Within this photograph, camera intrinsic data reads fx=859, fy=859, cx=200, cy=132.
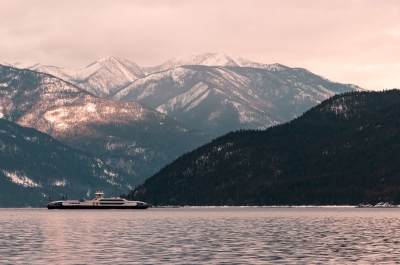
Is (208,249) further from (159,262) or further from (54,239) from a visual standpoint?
(54,239)

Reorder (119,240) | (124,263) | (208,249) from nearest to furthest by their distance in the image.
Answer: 1. (124,263)
2. (208,249)
3. (119,240)

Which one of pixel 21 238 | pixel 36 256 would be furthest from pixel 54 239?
pixel 36 256

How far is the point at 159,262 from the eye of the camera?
137 m

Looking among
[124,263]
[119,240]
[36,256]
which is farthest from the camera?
[119,240]

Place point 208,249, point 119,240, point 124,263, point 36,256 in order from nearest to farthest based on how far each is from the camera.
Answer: point 124,263 → point 36,256 → point 208,249 → point 119,240

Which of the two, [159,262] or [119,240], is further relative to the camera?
[119,240]

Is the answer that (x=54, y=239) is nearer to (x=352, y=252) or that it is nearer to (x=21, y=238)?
(x=21, y=238)

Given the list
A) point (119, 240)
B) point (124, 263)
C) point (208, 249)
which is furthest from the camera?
point (119, 240)

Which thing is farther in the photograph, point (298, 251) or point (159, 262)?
point (298, 251)

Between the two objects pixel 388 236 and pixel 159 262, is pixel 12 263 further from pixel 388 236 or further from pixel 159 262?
pixel 388 236

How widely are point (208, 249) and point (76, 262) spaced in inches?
1293

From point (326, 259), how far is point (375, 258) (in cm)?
817

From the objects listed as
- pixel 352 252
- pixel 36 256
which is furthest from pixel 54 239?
pixel 352 252

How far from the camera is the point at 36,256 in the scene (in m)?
148
